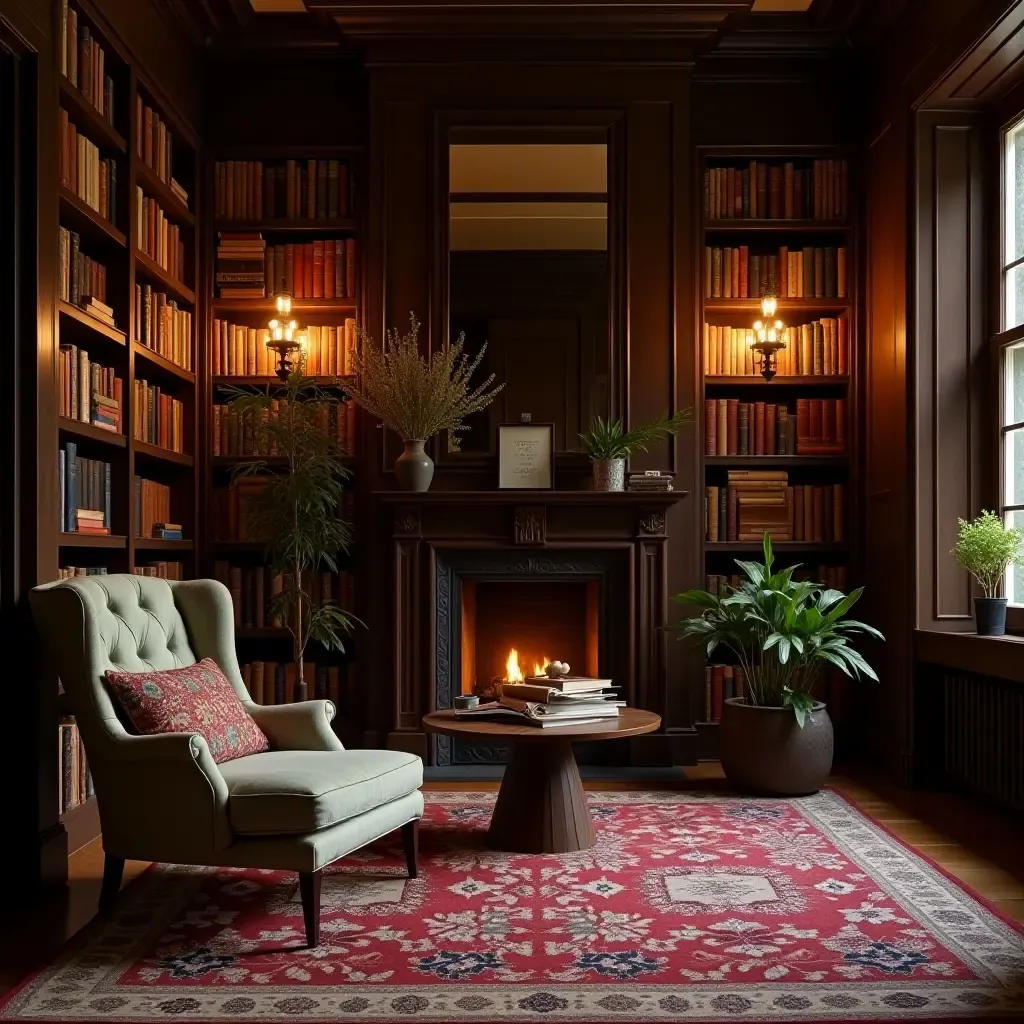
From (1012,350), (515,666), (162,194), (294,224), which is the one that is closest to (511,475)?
(515,666)

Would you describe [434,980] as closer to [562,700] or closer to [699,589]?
[562,700]

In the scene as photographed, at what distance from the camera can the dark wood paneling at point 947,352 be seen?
4.84 meters

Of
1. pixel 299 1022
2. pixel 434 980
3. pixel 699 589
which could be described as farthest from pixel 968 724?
pixel 299 1022

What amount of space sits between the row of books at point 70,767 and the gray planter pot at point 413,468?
6.20ft

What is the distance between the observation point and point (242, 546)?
218 inches

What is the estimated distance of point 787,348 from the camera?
222 inches

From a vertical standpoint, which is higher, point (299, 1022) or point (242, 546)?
point (242, 546)

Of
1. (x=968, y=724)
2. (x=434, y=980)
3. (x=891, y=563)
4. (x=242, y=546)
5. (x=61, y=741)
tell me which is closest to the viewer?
(x=434, y=980)

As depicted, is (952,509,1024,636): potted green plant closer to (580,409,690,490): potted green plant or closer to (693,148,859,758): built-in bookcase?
(693,148,859,758): built-in bookcase

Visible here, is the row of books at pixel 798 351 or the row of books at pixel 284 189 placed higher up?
the row of books at pixel 284 189

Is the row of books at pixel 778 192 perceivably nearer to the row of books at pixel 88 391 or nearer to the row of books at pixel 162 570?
the row of books at pixel 88 391

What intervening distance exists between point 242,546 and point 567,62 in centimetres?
279

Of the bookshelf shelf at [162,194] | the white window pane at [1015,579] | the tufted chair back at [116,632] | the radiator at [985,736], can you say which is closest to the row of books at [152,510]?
the tufted chair back at [116,632]

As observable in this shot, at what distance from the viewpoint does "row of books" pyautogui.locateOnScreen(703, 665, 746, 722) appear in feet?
17.9
